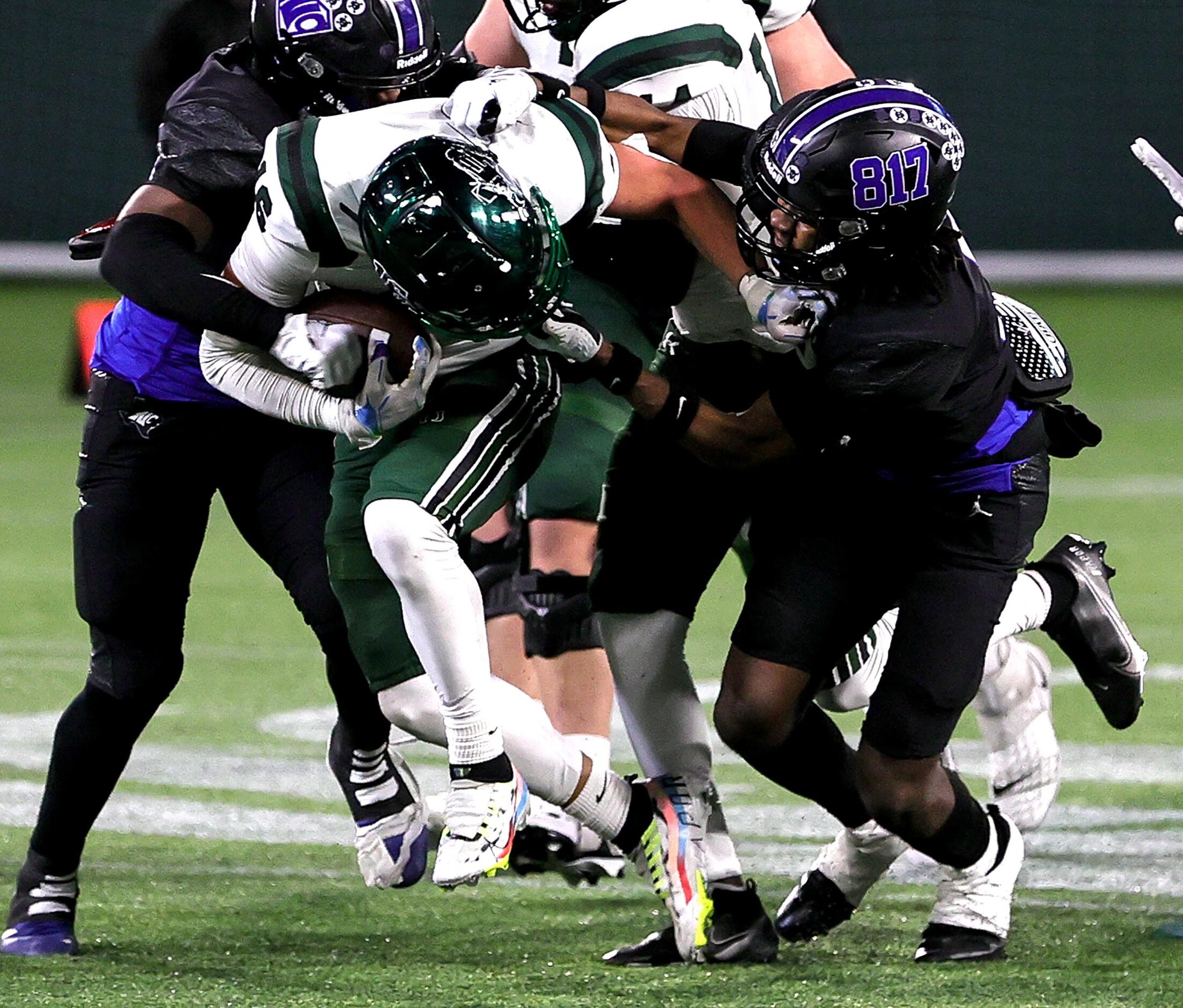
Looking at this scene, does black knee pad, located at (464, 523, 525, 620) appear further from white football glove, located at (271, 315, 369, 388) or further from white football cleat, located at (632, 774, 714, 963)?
white football glove, located at (271, 315, 369, 388)

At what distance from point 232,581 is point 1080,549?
4.00m

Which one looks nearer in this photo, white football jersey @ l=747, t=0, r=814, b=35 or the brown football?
the brown football

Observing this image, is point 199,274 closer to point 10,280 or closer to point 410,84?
point 410,84

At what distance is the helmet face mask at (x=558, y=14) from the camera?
14.2ft

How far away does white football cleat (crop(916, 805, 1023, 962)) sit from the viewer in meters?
3.72

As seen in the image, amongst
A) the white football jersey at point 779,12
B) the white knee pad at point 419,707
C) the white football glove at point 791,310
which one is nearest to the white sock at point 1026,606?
the white football glove at point 791,310

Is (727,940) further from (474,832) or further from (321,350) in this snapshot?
(321,350)

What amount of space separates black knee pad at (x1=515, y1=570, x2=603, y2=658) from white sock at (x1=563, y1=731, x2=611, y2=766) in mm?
195

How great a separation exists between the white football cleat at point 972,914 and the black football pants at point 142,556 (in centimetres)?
113

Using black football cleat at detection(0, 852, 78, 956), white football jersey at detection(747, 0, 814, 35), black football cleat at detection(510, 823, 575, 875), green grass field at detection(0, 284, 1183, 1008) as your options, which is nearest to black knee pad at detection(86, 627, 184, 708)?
black football cleat at detection(0, 852, 78, 956)

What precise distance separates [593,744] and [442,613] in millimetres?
1051

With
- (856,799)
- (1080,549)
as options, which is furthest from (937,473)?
(1080,549)

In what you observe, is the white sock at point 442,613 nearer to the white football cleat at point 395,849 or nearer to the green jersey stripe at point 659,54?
the white football cleat at point 395,849

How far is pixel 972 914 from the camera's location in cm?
374
